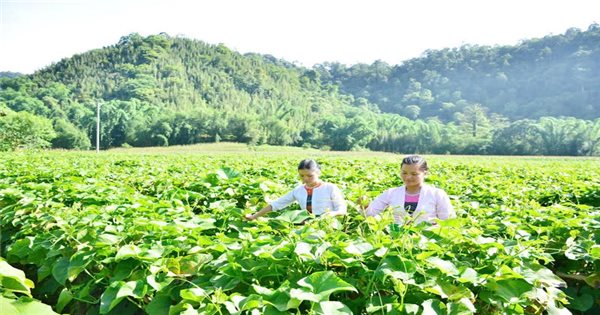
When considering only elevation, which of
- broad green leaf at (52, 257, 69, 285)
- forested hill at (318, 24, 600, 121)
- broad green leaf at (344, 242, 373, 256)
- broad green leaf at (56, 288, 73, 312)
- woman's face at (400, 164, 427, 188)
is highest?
forested hill at (318, 24, 600, 121)

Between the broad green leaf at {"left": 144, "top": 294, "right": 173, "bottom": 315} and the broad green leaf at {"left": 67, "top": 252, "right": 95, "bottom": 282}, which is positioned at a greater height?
the broad green leaf at {"left": 67, "top": 252, "right": 95, "bottom": 282}

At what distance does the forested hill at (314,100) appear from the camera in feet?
220

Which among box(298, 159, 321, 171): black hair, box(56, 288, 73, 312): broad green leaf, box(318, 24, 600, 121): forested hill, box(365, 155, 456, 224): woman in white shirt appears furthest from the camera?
box(318, 24, 600, 121): forested hill

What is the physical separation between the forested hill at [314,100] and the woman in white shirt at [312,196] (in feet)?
157

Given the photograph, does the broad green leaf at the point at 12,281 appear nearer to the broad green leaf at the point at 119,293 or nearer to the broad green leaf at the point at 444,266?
the broad green leaf at the point at 119,293

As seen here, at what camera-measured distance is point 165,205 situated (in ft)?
10.8

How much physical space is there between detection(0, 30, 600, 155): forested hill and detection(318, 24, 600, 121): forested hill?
11.9 inches

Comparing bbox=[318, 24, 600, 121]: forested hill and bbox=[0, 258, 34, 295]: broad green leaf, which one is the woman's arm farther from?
bbox=[318, 24, 600, 121]: forested hill

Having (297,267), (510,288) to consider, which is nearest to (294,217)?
(297,267)

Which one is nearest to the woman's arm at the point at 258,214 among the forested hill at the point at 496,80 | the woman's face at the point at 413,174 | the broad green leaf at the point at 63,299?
the woman's face at the point at 413,174

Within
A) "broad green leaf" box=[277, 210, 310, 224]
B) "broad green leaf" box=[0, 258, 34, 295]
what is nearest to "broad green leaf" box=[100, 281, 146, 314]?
"broad green leaf" box=[0, 258, 34, 295]

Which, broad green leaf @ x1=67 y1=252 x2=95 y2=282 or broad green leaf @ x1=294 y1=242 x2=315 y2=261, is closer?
broad green leaf @ x1=294 y1=242 x2=315 y2=261

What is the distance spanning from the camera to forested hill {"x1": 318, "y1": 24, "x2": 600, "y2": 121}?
305ft

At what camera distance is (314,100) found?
4542 inches
